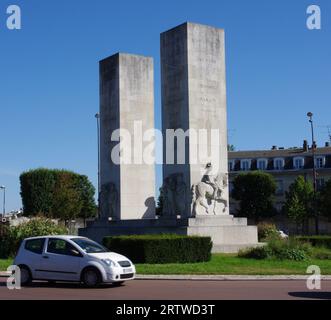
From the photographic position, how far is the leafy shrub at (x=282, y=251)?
2666cm

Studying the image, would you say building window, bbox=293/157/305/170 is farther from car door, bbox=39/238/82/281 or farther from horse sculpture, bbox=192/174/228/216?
car door, bbox=39/238/82/281

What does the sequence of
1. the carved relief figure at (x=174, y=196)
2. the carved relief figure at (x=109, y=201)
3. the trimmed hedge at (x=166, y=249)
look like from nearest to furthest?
the trimmed hedge at (x=166, y=249) < the carved relief figure at (x=174, y=196) < the carved relief figure at (x=109, y=201)

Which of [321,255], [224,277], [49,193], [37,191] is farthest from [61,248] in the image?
[49,193]

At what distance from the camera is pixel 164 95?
3700 cm

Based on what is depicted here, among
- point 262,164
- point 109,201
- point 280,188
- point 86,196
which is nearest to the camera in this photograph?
point 109,201

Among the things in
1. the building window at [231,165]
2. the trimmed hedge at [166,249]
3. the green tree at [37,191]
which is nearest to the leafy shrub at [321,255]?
the trimmed hedge at [166,249]

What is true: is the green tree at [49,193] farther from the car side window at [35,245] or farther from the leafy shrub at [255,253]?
the car side window at [35,245]

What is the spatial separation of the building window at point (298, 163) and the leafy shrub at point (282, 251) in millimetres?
56876

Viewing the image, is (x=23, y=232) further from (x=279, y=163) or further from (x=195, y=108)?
(x=279, y=163)

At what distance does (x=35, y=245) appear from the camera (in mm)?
19609

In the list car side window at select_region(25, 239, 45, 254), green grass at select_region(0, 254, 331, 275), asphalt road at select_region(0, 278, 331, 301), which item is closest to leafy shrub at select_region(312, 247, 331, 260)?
green grass at select_region(0, 254, 331, 275)

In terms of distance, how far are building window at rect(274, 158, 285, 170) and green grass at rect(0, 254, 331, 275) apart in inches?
2348

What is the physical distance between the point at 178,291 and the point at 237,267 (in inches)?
284

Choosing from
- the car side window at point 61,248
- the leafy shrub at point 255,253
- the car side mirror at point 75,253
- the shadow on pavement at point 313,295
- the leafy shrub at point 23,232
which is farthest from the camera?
the leafy shrub at point 23,232
